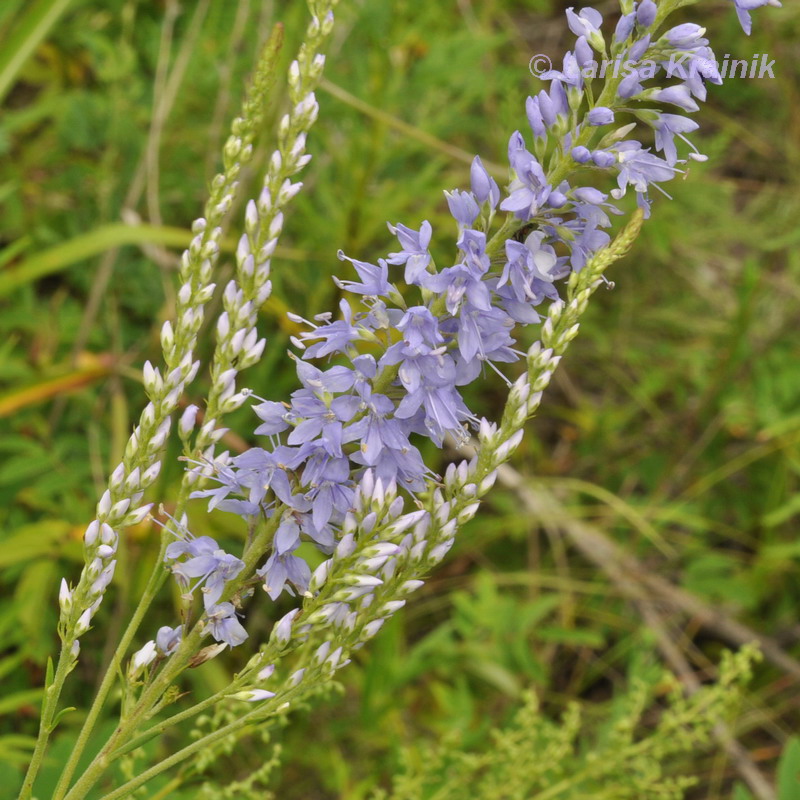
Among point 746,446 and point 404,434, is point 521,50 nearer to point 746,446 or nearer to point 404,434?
point 746,446

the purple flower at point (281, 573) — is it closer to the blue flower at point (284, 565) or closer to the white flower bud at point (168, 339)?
the blue flower at point (284, 565)

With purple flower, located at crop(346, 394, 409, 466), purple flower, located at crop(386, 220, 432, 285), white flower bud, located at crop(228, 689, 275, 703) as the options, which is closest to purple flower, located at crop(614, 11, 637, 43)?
purple flower, located at crop(386, 220, 432, 285)

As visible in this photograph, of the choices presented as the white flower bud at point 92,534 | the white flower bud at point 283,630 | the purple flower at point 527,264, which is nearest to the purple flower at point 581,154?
the purple flower at point 527,264

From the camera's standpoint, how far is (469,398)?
4148mm

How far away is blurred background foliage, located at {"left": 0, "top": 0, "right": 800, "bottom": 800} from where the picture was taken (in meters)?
3.19

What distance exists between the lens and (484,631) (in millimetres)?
3318

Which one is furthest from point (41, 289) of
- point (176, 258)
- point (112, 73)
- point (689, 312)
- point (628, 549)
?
point (689, 312)

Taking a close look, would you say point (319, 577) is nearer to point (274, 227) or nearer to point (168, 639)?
point (168, 639)

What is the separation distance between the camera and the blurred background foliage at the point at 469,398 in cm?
319

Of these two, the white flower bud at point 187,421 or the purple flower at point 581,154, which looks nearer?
the purple flower at point 581,154

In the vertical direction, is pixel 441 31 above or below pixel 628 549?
above

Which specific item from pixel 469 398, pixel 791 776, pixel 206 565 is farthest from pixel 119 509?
pixel 469 398

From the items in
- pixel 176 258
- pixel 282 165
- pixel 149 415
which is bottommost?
pixel 149 415

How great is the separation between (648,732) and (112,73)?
360cm
